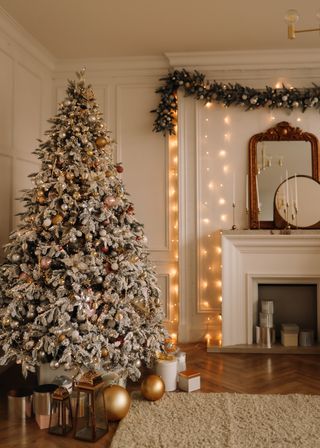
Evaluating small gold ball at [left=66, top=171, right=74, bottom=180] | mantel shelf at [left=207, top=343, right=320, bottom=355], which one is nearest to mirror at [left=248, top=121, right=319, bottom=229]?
mantel shelf at [left=207, top=343, right=320, bottom=355]

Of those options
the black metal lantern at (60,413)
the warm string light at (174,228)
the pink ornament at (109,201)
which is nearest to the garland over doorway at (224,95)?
the warm string light at (174,228)

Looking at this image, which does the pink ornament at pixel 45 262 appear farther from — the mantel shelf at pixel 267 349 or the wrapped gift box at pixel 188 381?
the mantel shelf at pixel 267 349

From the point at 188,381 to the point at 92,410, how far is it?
2.90 ft

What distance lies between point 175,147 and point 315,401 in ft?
9.22

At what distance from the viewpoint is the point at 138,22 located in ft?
13.1

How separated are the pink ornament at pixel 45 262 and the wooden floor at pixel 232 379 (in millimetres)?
967

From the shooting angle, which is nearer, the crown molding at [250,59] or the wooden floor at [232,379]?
the wooden floor at [232,379]

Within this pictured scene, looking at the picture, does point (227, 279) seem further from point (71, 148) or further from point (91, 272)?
point (71, 148)

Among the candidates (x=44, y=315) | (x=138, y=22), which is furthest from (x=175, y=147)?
(x=44, y=315)

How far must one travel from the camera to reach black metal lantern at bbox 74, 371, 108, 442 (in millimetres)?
2619

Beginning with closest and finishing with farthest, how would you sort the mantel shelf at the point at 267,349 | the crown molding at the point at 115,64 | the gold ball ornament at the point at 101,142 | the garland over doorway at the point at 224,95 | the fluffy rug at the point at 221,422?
the fluffy rug at the point at 221,422, the gold ball ornament at the point at 101,142, the mantel shelf at the point at 267,349, the garland over doorway at the point at 224,95, the crown molding at the point at 115,64

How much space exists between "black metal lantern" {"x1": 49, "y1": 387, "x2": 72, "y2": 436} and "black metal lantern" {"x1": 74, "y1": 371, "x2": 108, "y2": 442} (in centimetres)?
6

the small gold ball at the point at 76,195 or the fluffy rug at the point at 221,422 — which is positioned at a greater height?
the small gold ball at the point at 76,195

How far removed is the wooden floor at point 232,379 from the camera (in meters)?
2.64
